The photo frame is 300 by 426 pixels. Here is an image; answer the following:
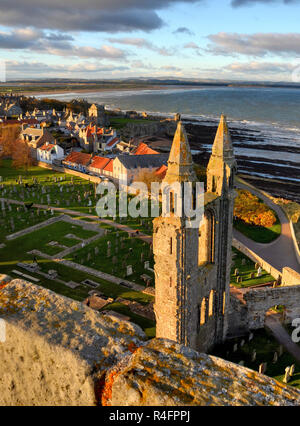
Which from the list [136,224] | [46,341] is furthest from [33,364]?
[136,224]

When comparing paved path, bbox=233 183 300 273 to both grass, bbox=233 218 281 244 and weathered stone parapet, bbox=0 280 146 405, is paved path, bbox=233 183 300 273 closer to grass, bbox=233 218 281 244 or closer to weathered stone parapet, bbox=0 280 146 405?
grass, bbox=233 218 281 244

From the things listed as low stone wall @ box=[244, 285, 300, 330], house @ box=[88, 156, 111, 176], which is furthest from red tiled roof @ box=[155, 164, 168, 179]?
low stone wall @ box=[244, 285, 300, 330]

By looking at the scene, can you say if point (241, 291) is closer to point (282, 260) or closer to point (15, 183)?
point (282, 260)

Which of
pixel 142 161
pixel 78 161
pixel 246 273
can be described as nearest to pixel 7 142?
pixel 78 161

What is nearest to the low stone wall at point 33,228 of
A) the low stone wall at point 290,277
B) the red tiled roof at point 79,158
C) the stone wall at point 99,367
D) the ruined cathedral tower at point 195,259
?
the red tiled roof at point 79,158

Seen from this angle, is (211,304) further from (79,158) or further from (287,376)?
(79,158)

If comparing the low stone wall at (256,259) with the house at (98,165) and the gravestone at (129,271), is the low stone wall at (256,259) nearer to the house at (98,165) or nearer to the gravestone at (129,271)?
the gravestone at (129,271)
